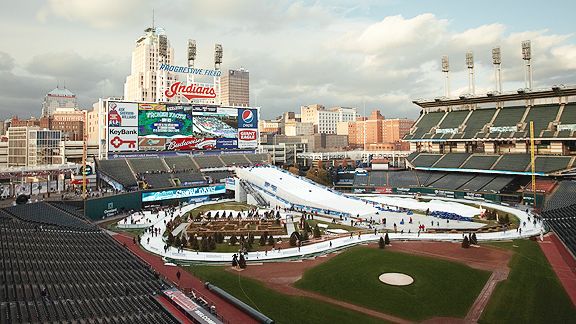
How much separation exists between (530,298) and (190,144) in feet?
255

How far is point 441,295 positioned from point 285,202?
143ft

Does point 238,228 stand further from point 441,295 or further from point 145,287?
point 441,295

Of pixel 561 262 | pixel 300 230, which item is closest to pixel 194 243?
pixel 300 230

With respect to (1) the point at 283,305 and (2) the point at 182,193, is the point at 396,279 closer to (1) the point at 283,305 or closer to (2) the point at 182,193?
(1) the point at 283,305

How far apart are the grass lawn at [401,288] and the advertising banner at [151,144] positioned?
2386 inches

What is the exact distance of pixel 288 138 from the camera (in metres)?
198

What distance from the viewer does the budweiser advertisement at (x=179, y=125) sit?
84188 millimetres

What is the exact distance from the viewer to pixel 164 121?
293 feet

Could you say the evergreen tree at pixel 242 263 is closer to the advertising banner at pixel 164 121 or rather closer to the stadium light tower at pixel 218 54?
the advertising banner at pixel 164 121

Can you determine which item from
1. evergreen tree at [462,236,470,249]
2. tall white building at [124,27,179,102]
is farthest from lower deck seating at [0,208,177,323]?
tall white building at [124,27,179,102]

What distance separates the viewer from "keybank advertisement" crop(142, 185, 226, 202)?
2935 inches

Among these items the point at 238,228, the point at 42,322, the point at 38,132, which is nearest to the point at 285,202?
the point at 238,228

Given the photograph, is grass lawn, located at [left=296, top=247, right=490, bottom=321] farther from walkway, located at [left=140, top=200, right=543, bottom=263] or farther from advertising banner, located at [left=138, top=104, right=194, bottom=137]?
advertising banner, located at [left=138, top=104, right=194, bottom=137]

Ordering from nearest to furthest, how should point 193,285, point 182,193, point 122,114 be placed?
1. point 193,285
2. point 182,193
3. point 122,114
